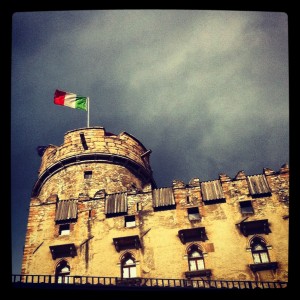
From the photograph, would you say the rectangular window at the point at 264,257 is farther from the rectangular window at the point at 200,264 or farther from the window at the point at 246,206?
the rectangular window at the point at 200,264

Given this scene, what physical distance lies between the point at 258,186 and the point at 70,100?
12495mm

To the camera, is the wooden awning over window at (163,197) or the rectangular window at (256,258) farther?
the wooden awning over window at (163,197)

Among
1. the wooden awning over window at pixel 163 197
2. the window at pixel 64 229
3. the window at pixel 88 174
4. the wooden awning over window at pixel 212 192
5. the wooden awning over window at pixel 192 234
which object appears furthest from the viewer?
the window at pixel 88 174

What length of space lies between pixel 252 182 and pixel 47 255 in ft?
36.1

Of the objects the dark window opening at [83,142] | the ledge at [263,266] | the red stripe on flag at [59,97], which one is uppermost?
the red stripe on flag at [59,97]

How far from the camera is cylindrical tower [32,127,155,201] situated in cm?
2156

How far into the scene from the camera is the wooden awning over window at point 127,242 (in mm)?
17391

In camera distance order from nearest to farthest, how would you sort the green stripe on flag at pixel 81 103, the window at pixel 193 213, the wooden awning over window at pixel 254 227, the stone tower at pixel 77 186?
the wooden awning over window at pixel 254 227
the stone tower at pixel 77 186
the window at pixel 193 213
the green stripe on flag at pixel 81 103

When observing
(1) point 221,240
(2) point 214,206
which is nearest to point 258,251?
(1) point 221,240

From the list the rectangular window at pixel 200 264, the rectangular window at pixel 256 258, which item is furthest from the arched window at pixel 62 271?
the rectangular window at pixel 256 258

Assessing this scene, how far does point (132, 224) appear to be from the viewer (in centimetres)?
1855

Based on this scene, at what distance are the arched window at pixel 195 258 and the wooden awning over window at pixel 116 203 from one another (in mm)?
3980

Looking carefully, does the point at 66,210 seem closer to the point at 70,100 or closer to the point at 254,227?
the point at 70,100
